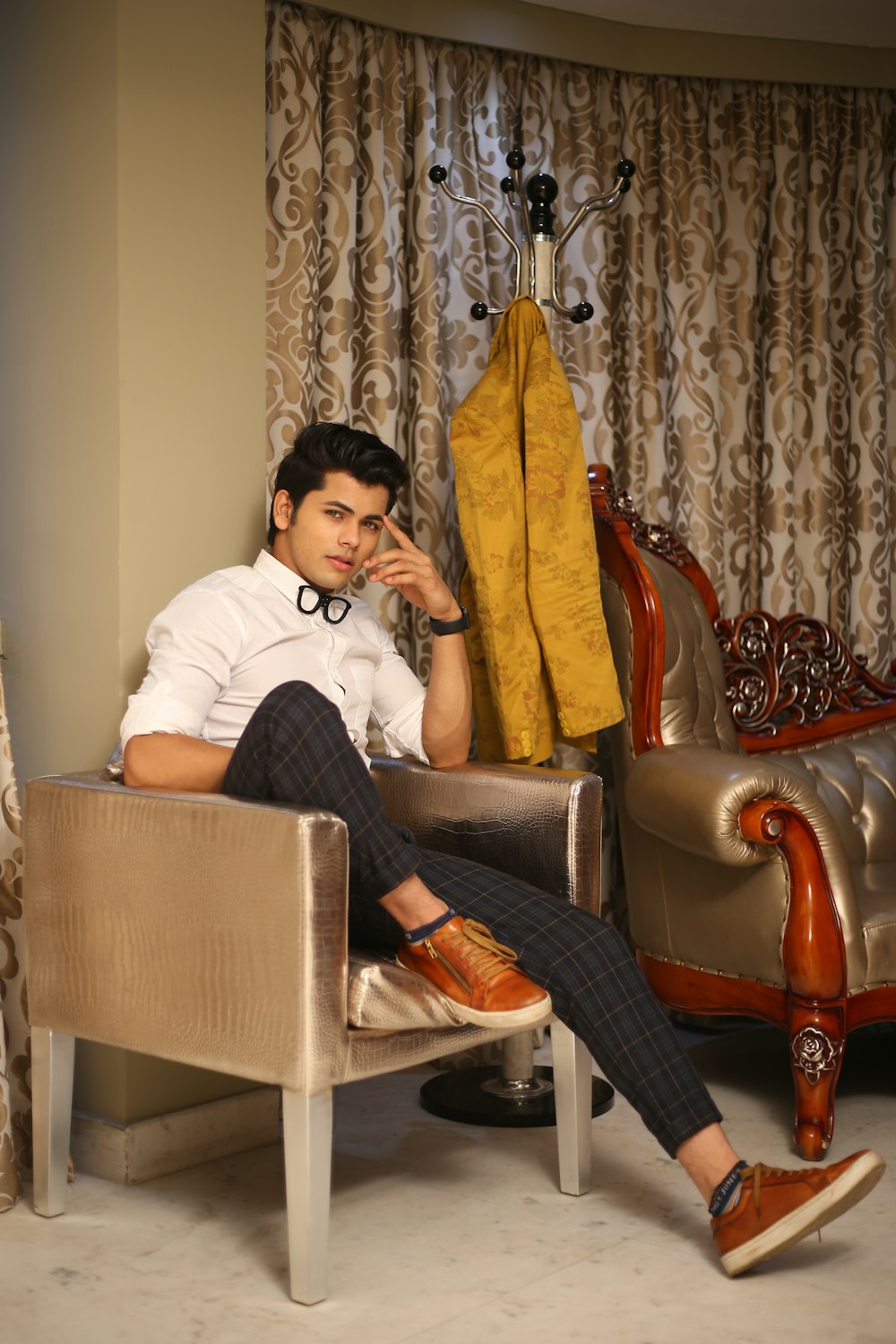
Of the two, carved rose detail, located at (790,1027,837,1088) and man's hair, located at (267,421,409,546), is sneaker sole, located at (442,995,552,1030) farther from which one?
man's hair, located at (267,421,409,546)

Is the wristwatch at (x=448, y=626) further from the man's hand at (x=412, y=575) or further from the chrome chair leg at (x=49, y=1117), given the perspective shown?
the chrome chair leg at (x=49, y=1117)

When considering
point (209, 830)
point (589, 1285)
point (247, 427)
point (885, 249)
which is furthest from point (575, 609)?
point (885, 249)

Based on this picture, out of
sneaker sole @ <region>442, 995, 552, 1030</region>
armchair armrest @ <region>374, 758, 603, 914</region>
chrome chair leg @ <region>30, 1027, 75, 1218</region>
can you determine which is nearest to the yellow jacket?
armchair armrest @ <region>374, 758, 603, 914</region>

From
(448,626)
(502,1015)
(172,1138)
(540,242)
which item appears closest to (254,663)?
(448,626)

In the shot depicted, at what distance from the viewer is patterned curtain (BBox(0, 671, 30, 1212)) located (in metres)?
2.43

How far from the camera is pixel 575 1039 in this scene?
2443 mm

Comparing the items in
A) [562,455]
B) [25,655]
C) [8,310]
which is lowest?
[25,655]

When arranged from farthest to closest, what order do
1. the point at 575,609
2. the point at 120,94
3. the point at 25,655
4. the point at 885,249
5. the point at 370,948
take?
the point at 885,249 → the point at 575,609 → the point at 25,655 → the point at 120,94 → the point at 370,948

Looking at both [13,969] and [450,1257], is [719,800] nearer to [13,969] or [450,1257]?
[450,1257]

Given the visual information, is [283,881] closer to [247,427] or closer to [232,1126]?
[232,1126]

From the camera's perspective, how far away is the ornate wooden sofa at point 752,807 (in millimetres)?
2627

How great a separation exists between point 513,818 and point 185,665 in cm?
62

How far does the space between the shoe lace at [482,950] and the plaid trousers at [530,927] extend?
0.08m

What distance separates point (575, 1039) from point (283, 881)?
725mm
